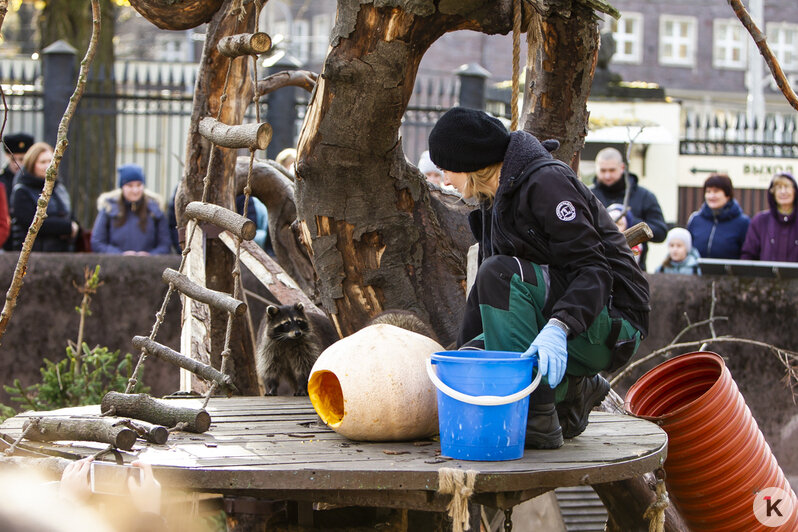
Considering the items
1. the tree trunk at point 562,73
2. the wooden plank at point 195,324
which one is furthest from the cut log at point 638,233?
the wooden plank at point 195,324

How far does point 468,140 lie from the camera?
3.61 m

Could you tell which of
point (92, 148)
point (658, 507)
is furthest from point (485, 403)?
point (92, 148)

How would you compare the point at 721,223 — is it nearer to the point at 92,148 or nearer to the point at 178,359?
the point at 178,359

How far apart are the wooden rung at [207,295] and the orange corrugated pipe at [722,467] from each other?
5.51 ft

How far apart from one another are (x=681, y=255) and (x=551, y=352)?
18.4 feet

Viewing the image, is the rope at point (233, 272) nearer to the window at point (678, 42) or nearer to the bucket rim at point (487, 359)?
the bucket rim at point (487, 359)

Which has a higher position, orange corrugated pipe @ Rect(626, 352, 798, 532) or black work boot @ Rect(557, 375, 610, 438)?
black work boot @ Rect(557, 375, 610, 438)

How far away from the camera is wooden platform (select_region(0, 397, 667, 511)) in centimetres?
295

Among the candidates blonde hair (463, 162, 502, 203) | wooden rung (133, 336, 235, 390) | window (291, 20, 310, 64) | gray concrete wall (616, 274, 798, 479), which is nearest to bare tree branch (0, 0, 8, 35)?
wooden rung (133, 336, 235, 390)

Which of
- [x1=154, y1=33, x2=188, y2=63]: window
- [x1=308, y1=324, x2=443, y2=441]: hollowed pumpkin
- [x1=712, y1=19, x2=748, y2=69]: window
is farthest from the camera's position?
[x1=154, y1=33, x2=188, y2=63]: window

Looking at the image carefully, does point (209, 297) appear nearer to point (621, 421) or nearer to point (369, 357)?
point (369, 357)

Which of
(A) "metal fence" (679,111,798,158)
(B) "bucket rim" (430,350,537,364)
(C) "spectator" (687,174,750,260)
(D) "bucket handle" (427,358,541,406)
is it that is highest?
(A) "metal fence" (679,111,798,158)

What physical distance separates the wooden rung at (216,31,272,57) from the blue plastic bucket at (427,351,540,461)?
1.59 meters

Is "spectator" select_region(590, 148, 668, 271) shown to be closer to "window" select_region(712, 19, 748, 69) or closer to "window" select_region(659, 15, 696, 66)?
"window" select_region(659, 15, 696, 66)
